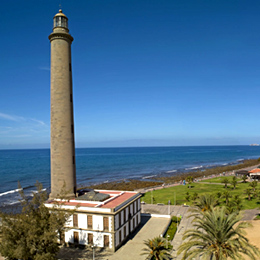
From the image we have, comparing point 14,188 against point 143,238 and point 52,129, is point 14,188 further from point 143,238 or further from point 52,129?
point 143,238

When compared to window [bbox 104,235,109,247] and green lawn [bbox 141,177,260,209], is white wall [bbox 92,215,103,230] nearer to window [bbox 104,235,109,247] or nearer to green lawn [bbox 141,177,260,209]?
Answer: window [bbox 104,235,109,247]

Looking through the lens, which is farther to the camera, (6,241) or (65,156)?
(65,156)

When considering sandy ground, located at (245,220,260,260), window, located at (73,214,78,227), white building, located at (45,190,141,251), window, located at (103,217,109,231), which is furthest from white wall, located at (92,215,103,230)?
sandy ground, located at (245,220,260,260)

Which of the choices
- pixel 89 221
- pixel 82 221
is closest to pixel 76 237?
pixel 82 221

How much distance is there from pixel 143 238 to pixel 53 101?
826 inches

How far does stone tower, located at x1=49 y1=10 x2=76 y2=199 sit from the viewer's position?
101 feet

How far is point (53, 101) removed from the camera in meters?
30.9

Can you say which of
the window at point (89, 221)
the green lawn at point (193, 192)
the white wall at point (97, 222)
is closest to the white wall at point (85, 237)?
the white wall at point (97, 222)

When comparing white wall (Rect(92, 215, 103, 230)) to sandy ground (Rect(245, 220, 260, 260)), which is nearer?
white wall (Rect(92, 215, 103, 230))

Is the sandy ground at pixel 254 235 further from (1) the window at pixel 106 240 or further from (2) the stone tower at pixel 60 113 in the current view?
(2) the stone tower at pixel 60 113

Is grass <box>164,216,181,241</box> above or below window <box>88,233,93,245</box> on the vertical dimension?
below

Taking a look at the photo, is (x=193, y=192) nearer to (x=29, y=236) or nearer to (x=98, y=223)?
(x=98, y=223)

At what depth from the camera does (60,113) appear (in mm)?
30609

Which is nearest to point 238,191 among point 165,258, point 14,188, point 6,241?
point 165,258
